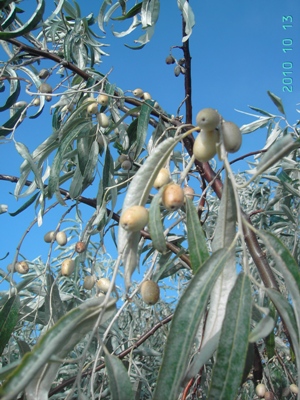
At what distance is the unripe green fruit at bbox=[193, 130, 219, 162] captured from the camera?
614mm

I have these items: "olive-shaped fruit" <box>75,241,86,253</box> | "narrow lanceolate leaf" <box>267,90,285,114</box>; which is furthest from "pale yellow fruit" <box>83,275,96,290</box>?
"narrow lanceolate leaf" <box>267,90,285,114</box>

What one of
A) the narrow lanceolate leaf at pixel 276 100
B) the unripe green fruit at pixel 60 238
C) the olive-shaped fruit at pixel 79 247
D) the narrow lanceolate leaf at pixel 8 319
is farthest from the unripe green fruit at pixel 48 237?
the narrow lanceolate leaf at pixel 276 100

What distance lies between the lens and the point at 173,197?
0.60 metres

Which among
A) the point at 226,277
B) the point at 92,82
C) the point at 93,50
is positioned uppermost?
the point at 93,50

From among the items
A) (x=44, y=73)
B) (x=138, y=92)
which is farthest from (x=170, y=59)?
(x=44, y=73)

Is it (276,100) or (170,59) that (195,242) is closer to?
(276,100)

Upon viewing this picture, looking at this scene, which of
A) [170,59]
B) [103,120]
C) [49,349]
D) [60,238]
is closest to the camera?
[49,349]

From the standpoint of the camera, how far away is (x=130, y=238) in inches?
23.6

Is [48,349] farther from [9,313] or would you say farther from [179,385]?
[9,313]

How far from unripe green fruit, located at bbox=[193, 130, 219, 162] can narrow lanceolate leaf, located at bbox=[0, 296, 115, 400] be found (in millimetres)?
215

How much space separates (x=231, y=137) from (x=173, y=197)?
102 mm

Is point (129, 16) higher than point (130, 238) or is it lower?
higher

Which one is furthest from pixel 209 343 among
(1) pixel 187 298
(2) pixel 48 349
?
(2) pixel 48 349

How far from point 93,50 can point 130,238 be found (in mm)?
1351
